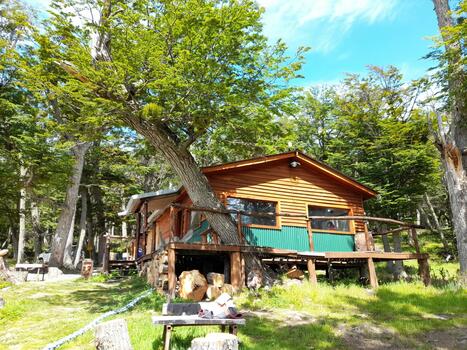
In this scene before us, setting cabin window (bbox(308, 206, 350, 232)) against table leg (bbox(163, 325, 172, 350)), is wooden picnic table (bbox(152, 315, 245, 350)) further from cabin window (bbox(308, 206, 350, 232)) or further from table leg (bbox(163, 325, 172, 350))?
cabin window (bbox(308, 206, 350, 232))

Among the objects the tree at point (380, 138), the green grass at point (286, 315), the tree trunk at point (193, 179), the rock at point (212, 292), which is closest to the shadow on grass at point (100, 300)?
the green grass at point (286, 315)

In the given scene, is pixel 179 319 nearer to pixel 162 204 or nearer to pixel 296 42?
pixel 296 42

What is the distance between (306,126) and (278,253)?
17126 millimetres

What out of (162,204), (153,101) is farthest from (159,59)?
(162,204)

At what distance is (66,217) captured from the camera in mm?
21141

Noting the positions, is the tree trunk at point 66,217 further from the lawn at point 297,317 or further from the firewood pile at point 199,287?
the firewood pile at point 199,287

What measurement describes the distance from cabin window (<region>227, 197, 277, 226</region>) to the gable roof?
127 centimetres

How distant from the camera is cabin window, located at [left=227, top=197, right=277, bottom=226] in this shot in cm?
1352

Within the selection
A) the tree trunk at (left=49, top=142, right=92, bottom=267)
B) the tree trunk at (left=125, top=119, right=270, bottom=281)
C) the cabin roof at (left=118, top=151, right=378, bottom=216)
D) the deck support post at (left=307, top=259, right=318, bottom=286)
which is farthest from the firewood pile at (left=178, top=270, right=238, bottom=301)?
the tree trunk at (left=49, top=142, right=92, bottom=267)

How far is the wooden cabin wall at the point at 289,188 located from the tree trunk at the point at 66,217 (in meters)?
10.9

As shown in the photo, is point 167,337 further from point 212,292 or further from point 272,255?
point 272,255

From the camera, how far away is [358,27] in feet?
58.6

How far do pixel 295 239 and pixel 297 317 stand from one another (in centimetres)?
598

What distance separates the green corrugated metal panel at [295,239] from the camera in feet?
43.4
